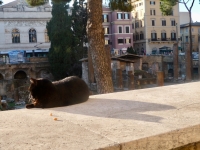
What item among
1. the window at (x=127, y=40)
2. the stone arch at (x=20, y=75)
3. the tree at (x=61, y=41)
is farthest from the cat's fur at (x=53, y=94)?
the window at (x=127, y=40)

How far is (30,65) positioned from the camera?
29.4 metres

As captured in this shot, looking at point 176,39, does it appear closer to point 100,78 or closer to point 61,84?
point 100,78

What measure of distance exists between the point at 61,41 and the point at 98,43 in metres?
20.1

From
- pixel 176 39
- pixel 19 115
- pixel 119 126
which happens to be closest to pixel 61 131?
pixel 119 126

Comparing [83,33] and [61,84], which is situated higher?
[83,33]

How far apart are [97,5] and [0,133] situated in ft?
22.7

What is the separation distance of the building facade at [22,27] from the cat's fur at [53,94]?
1288 inches

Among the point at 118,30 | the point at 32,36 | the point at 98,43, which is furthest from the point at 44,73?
the point at 98,43

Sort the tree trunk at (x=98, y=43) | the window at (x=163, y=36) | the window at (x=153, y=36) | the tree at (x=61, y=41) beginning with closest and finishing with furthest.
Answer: the tree trunk at (x=98, y=43) → the tree at (x=61, y=41) → the window at (x=153, y=36) → the window at (x=163, y=36)

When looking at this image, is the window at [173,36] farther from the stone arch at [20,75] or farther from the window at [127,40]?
the stone arch at [20,75]

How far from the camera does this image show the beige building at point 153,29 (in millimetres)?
43562

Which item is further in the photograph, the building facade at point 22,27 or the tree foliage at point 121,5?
the building facade at point 22,27

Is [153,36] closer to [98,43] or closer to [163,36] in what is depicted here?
[163,36]

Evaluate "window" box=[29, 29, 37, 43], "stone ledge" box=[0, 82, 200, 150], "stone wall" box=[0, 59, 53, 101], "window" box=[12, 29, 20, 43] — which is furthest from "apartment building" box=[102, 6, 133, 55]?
"stone ledge" box=[0, 82, 200, 150]
